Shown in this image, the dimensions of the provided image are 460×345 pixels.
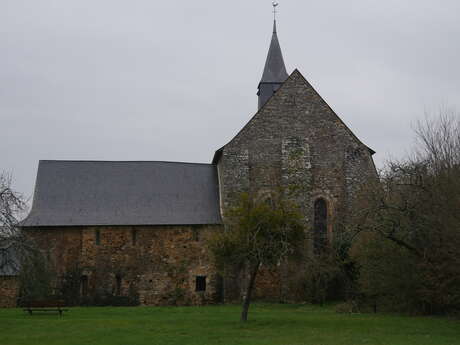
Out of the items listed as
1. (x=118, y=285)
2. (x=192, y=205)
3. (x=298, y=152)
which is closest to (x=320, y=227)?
(x=298, y=152)

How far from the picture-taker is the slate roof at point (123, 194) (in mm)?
30281

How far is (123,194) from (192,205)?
3754 mm

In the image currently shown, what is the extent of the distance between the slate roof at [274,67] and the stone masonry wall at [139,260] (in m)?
15.9

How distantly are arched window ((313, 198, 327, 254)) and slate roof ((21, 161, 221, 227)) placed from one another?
497cm

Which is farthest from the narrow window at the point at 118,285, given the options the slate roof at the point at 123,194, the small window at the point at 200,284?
the small window at the point at 200,284

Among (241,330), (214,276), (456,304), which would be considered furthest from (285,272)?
(241,330)

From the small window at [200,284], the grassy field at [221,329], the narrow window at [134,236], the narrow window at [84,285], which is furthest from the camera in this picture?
the narrow window at [134,236]

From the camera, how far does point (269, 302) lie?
95.2 feet

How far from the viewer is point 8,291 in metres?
28.2

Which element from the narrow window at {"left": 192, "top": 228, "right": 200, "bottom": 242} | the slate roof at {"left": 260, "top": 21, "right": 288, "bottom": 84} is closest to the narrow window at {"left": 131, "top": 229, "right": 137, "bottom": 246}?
the narrow window at {"left": 192, "top": 228, "right": 200, "bottom": 242}

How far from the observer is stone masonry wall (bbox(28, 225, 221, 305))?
29703mm

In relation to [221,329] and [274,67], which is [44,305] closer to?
[221,329]

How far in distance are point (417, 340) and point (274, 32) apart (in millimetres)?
33323

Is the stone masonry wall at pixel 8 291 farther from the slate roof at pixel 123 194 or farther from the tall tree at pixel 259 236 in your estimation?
the tall tree at pixel 259 236
